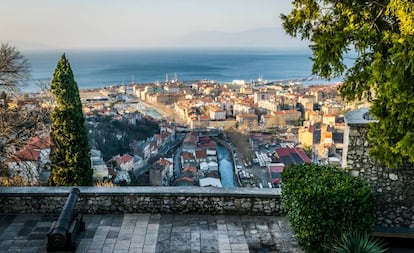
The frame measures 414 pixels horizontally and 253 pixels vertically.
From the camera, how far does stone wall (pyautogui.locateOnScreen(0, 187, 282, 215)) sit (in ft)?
20.1

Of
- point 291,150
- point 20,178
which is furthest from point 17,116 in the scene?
point 291,150

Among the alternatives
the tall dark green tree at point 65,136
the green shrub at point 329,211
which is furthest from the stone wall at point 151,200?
the tall dark green tree at point 65,136

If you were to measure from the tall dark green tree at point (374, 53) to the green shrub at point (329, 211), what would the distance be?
1.76 feet

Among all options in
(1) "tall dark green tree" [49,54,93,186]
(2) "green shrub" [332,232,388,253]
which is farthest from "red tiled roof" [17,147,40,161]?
(2) "green shrub" [332,232,388,253]

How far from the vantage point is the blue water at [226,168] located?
1595cm

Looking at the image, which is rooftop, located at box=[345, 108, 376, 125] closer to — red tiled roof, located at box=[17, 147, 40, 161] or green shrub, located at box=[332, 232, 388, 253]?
green shrub, located at box=[332, 232, 388, 253]

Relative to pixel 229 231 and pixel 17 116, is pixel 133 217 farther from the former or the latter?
pixel 17 116

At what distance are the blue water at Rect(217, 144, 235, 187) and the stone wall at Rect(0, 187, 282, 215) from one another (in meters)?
8.80

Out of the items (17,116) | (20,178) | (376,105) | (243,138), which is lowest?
(243,138)

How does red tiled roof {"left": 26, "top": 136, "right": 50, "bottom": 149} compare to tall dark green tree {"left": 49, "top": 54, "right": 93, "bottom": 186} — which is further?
red tiled roof {"left": 26, "top": 136, "right": 50, "bottom": 149}

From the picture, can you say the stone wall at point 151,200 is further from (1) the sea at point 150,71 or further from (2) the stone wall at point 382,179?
(1) the sea at point 150,71

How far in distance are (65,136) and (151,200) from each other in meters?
3.54

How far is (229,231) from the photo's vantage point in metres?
5.71

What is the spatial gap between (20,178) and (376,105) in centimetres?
738
